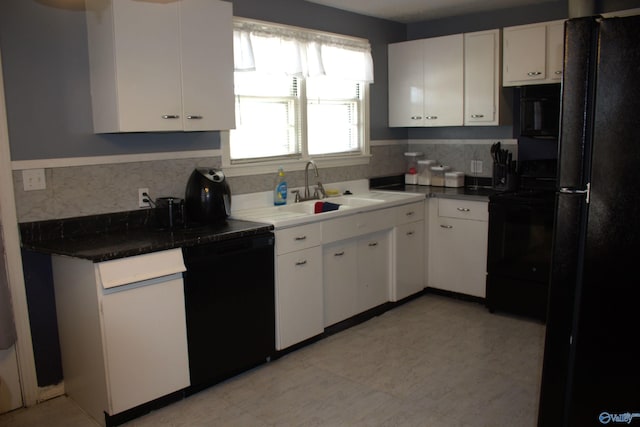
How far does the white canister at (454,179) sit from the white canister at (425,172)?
19 cm

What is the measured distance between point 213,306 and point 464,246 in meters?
2.31

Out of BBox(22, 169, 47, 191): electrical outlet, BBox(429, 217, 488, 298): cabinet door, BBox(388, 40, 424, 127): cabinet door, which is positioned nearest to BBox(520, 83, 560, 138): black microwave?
BBox(429, 217, 488, 298): cabinet door

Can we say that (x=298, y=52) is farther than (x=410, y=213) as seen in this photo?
No

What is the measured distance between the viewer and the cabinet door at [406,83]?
4934mm

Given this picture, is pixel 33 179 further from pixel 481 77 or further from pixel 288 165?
pixel 481 77

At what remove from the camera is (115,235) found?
311cm

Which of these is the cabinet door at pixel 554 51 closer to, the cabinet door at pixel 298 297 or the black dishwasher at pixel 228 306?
the cabinet door at pixel 298 297

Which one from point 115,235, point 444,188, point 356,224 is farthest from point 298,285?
point 444,188

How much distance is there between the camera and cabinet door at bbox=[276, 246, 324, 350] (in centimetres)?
350

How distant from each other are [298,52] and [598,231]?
312 centimetres

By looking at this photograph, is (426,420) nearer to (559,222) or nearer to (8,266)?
(559,222)

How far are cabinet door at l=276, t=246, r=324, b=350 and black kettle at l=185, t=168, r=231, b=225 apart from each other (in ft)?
1.60

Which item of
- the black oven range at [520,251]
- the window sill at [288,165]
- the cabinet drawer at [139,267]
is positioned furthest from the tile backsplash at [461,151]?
the cabinet drawer at [139,267]

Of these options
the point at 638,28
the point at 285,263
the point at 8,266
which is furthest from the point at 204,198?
the point at 638,28
